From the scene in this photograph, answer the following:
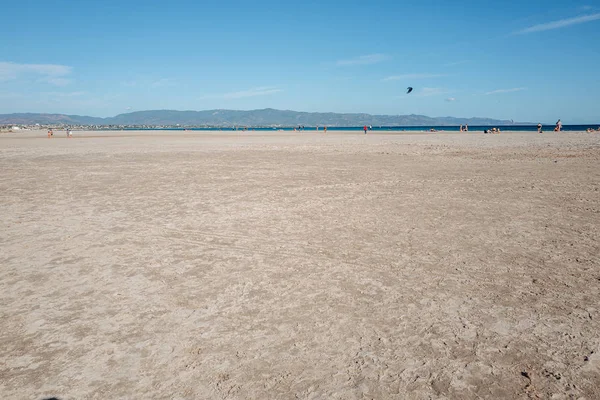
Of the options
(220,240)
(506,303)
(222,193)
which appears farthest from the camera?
(222,193)

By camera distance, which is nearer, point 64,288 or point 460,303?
point 460,303

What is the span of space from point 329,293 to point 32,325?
322 centimetres

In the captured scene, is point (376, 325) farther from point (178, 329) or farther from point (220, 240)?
point (220, 240)

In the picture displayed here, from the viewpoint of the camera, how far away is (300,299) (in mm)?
4375

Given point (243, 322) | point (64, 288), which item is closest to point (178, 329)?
point (243, 322)

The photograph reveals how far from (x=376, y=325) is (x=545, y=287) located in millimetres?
2450

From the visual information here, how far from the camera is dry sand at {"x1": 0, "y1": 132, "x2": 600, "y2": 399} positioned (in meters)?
3.02

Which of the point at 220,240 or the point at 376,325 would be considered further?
the point at 220,240

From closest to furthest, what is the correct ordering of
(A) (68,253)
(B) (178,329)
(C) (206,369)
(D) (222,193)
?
(C) (206,369)
(B) (178,329)
(A) (68,253)
(D) (222,193)

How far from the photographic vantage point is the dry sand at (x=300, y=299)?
3020 millimetres

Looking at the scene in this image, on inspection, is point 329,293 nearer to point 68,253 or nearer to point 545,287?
point 545,287

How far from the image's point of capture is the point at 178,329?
12.3 ft

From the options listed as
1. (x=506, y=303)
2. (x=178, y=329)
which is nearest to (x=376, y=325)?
(x=506, y=303)

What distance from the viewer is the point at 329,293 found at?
4.53 metres
